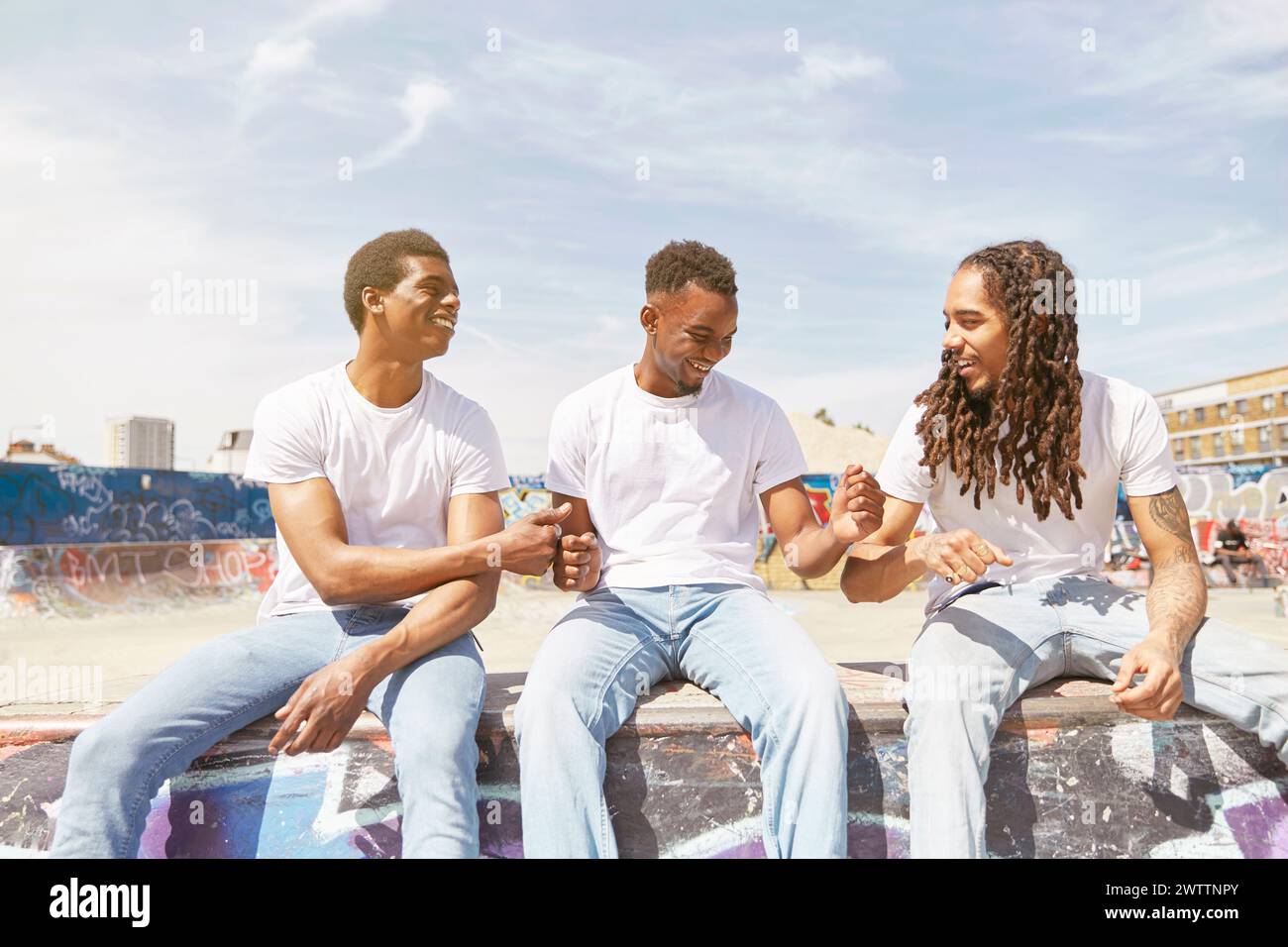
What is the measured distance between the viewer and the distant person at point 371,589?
2.50 m

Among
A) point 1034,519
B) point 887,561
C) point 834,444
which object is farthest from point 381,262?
point 834,444

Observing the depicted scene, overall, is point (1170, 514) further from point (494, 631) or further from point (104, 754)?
point (494, 631)

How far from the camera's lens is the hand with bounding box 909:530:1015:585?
2627 mm

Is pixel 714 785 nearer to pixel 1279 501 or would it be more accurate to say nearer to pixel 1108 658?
pixel 1108 658

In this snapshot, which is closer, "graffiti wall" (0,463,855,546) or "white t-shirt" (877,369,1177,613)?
"white t-shirt" (877,369,1177,613)

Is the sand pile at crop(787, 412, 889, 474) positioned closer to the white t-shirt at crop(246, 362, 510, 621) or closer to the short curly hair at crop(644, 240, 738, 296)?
the short curly hair at crop(644, 240, 738, 296)

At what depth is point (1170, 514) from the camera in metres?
3.03

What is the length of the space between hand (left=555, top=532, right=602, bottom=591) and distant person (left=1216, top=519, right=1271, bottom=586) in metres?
18.1

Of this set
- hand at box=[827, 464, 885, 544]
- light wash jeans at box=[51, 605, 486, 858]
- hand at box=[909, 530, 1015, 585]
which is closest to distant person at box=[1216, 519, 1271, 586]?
hand at box=[827, 464, 885, 544]

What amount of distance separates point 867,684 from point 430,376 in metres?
1.91

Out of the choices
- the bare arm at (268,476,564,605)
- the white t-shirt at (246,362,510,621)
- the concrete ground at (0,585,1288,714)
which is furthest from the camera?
the concrete ground at (0,585,1288,714)

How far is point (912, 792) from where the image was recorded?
254cm

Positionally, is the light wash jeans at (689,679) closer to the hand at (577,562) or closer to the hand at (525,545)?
the hand at (577,562)

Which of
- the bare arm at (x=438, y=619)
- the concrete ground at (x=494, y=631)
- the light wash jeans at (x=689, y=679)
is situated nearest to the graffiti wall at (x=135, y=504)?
the concrete ground at (x=494, y=631)
